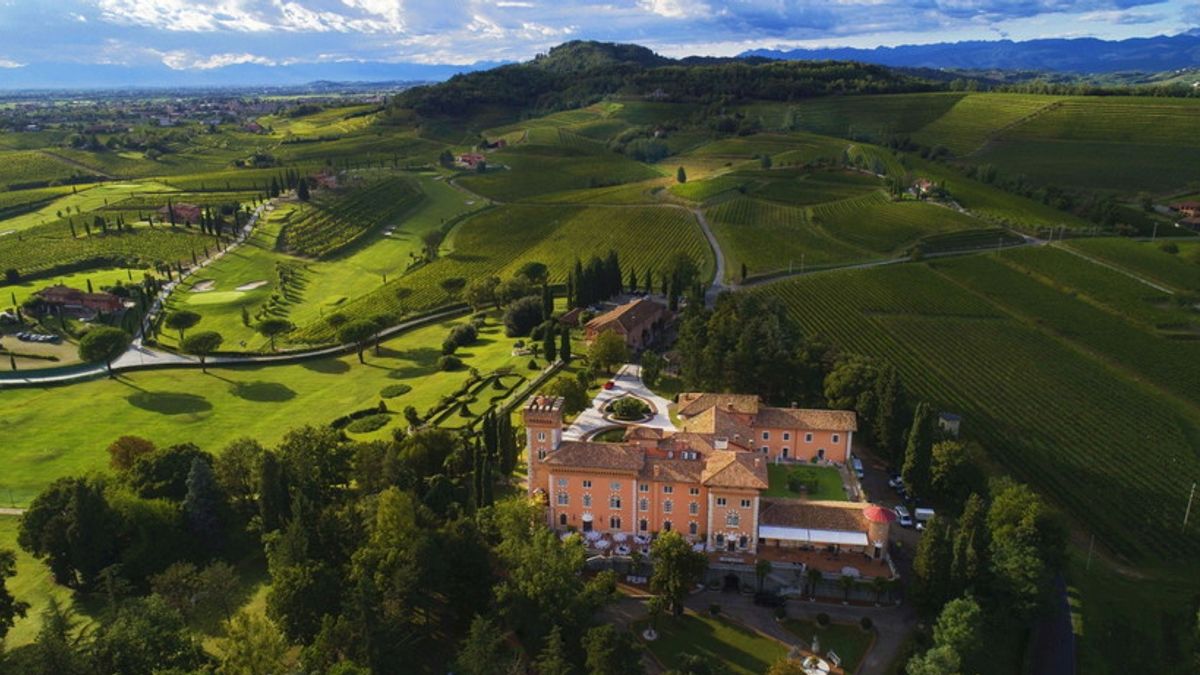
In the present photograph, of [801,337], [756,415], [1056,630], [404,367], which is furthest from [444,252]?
[1056,630]

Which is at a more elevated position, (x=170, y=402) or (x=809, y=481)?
(x=809, y=481)

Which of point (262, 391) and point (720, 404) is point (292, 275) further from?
point (720, 404)

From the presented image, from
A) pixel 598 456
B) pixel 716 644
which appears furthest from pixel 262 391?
pixel 716 644

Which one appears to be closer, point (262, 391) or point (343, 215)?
point (262, 391)

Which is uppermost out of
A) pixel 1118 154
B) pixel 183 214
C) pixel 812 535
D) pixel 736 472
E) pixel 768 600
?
pixel 1118 154

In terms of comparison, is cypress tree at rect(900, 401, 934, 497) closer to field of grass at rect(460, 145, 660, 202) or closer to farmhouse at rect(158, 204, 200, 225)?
field of grass at rect(460, 145, 660, 202)

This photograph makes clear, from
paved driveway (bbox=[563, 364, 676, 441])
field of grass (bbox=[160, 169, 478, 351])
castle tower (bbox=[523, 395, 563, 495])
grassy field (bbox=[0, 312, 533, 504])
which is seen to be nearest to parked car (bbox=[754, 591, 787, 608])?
castle tower (bbox=[523, 395, 563, 495])

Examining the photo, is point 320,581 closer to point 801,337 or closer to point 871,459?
point 871,459
